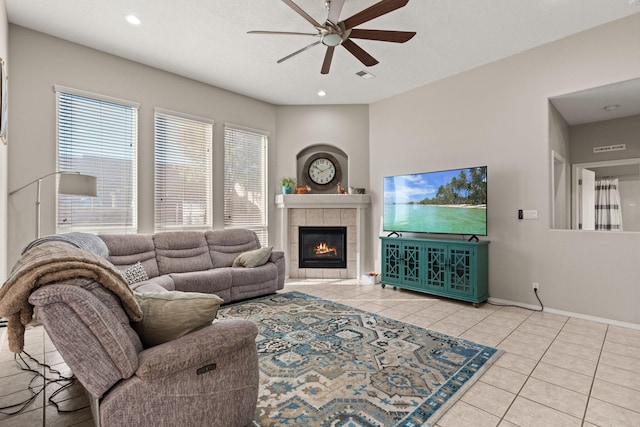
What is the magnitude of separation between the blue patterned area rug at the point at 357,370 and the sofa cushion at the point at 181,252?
38.8 inches

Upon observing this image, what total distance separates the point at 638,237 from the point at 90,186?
18.1 feet

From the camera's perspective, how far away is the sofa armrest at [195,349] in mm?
1311

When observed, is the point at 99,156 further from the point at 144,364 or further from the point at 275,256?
the point at 144,364

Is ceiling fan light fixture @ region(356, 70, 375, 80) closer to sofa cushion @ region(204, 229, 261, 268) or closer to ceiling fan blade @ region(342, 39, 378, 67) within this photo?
ceiling fan blade @ region(342, 39, 378, 67)

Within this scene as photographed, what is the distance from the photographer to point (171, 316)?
4.97ft

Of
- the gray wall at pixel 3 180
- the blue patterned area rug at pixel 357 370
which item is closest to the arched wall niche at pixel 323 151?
the blue patterned area rug at pixel 357 370

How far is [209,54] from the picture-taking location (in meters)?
3.93

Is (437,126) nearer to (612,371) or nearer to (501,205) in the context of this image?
(501,205)

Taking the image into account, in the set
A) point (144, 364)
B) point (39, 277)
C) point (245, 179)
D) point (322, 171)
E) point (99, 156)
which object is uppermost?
point (322, 171)

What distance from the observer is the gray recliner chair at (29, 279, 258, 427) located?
1159mm

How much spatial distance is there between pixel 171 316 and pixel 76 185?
2.29 meters

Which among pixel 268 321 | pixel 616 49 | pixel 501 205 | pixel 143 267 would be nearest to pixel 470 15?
pixel 616 49

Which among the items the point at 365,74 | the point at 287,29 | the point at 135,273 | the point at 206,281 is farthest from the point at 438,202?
the point at 135,273

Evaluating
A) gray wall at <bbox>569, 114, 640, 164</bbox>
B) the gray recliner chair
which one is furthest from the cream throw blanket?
gray wall at <bbox>569, 114, 640, 164</bbox>
